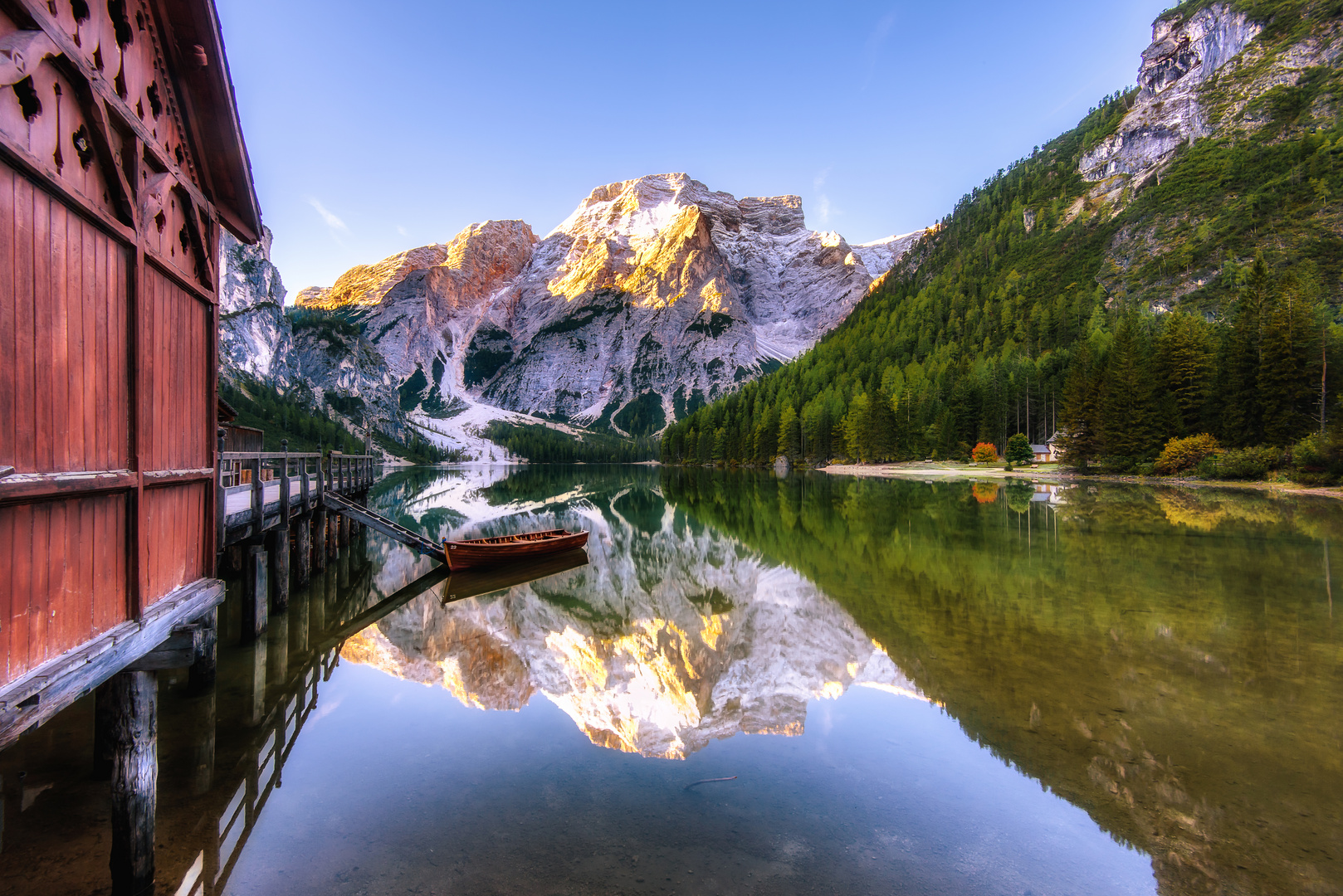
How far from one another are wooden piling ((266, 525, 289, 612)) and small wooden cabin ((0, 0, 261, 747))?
31.4 ft

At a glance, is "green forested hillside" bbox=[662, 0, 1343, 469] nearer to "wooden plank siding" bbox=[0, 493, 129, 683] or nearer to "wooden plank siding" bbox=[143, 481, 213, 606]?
"wooden plank siding" bbox=[143, 481, 213, 606]

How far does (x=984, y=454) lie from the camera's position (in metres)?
78.6

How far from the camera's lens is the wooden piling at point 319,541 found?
20688 mm

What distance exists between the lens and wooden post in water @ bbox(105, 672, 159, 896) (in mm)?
5430

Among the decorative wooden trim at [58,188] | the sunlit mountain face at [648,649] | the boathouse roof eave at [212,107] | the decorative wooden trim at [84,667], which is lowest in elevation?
the sunlit mountain face at [648,649]

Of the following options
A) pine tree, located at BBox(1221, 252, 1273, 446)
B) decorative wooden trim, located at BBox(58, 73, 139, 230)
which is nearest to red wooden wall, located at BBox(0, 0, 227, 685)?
decorative wooden trim, located at BBox(58, 73, 139, 230)

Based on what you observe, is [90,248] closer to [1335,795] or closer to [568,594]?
[1335,795]

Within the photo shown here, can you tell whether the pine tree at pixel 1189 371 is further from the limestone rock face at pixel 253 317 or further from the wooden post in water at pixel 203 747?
the limestone rock face at pixel 253 317

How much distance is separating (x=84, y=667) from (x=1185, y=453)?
67.8m

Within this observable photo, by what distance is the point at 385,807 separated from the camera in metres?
7.10

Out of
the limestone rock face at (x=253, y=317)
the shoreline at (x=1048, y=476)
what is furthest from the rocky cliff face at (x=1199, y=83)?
the limestone rock face at (x=253, y=317)

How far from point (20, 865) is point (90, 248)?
5.83 metres

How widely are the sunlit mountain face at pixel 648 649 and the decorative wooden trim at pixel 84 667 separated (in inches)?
217

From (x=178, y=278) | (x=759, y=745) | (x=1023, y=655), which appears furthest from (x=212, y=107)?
(x=1023, y=655)
